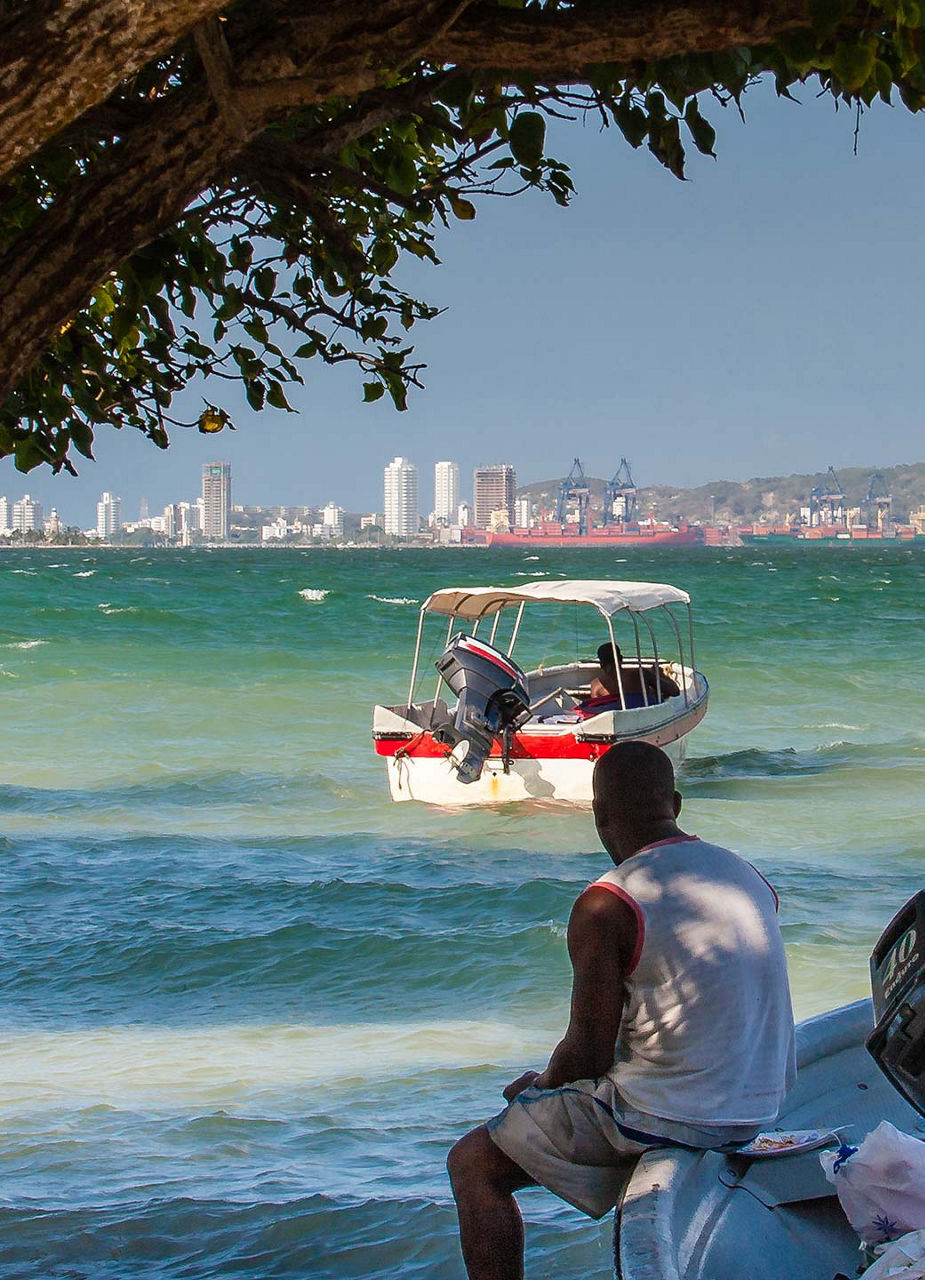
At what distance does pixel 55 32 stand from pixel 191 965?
687 centimetres

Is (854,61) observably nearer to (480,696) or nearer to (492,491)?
(480,696)

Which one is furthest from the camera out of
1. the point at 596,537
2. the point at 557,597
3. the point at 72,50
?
the point at 596,537

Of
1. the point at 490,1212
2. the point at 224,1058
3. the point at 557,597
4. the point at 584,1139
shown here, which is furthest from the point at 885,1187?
the point at 557,597

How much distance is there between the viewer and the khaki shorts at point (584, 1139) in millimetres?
2762

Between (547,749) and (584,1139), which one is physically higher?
(584,1139)

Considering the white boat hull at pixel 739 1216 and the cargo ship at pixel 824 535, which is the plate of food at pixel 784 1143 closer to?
the white boat hull at pixel 739 1216

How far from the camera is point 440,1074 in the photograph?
611 cm

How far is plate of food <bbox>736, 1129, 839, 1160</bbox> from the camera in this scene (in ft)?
9.35

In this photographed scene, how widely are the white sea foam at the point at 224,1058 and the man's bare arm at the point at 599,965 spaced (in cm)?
333

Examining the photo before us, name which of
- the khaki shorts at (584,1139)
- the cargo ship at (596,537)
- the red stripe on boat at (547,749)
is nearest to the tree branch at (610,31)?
the khaki shorts at (584,1139)

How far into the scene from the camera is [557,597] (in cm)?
1429

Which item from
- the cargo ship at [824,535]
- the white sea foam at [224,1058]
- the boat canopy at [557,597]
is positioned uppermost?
the cargo ship at [824,535]

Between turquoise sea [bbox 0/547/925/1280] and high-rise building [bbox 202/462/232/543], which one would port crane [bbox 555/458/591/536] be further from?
turquoise sea [bbox 0/547/925/1280]

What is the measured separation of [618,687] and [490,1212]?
10.9 metres
